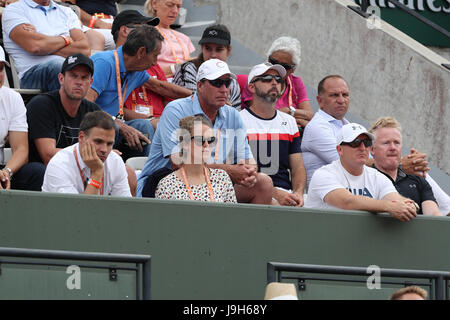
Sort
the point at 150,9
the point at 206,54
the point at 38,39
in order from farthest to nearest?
the point at 150,9, the point at 206,54, the point at 38,39

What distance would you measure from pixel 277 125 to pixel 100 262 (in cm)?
273

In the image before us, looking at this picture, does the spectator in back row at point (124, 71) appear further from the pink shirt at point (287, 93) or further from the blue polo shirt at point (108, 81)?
the pink shirt at point (287, 93)

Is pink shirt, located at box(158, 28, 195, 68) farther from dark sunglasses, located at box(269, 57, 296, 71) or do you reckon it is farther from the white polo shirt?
dark sunglasses, located at box(269, 57, 296, 71)

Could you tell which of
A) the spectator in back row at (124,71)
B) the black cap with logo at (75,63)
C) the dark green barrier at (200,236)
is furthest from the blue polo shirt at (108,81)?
the dark green barrier at (200,236)

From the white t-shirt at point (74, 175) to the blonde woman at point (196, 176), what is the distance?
9.9 inches

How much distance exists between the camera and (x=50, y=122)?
24.4 feet

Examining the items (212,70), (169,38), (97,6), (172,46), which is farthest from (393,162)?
(97,6)

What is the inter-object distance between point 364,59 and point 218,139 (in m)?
3.56

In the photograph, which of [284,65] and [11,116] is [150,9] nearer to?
[284,65]

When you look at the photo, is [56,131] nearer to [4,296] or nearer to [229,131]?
[229,131]

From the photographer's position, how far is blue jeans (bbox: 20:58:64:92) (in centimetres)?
826

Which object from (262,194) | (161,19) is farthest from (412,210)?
(161,19)

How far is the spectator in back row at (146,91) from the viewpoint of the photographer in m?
8.84

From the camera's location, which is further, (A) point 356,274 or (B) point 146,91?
(B) point 146,91
